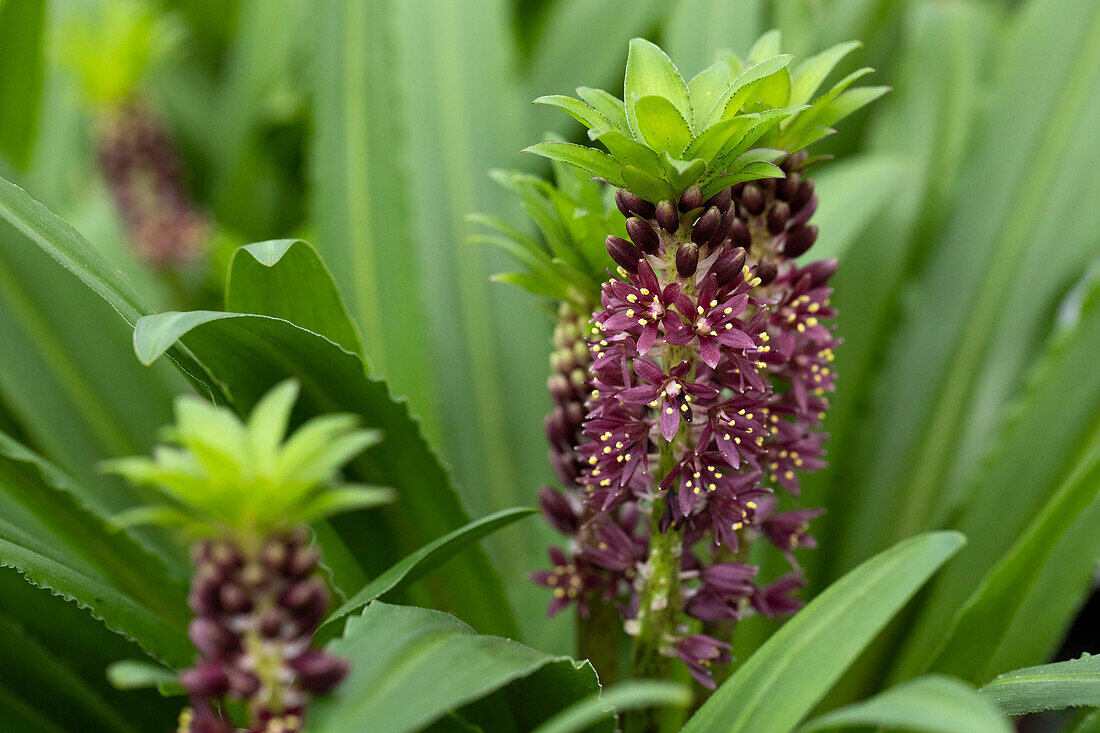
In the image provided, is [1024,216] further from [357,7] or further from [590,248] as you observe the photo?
[357,7]

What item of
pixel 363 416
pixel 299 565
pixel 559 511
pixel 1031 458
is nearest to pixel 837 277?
pixel 1031 458

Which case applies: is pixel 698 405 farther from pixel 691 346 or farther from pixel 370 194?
pixel 370 194

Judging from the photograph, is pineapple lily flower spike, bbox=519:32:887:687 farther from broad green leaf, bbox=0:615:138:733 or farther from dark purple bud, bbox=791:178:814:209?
broad green leaf, bbox=0:615:138:733

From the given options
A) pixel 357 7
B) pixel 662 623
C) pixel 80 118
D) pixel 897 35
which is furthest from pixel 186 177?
pixel 662 623

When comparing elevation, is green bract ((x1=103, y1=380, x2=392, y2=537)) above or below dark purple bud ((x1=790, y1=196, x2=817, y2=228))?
below

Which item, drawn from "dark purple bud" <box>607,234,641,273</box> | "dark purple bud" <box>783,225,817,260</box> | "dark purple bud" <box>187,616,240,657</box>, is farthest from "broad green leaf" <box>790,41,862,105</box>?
"dark purple bud" <box>187,616,240,657</box>

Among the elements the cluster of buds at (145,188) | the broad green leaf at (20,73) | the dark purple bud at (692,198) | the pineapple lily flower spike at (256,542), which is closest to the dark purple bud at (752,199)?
the dark purple bud at (692,198)
